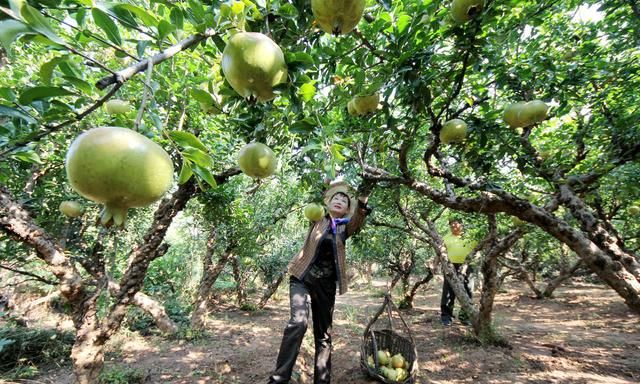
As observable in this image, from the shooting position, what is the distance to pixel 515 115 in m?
2.21

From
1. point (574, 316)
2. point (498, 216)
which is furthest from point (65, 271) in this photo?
point (574, 316)

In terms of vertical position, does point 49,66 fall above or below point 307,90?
below

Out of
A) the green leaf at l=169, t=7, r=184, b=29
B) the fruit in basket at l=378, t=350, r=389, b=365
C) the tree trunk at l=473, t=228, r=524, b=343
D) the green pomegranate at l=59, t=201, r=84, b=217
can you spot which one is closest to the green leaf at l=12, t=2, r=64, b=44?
the green leaf at l=169, t=7, r=184, b=29

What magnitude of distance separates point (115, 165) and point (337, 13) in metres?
0.80

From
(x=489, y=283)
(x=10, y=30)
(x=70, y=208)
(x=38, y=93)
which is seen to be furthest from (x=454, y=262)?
(x=10, y=30)

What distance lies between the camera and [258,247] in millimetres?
7484

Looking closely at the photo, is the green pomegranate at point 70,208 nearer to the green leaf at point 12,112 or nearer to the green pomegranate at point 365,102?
the green leaf at point 12,112

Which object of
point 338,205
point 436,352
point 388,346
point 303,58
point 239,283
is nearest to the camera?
point 303,58

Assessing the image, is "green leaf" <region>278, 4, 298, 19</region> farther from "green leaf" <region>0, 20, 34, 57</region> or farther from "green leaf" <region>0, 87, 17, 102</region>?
"green leaf" <region>0, 87, 17, 102</region>

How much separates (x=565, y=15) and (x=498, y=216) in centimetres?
351

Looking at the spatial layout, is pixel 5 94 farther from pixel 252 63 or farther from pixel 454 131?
pixel 454 131

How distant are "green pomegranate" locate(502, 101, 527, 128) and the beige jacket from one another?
1706 mm

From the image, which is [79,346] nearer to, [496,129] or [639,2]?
[496,129]

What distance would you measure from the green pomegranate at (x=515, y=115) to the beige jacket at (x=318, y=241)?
1.71 metres
